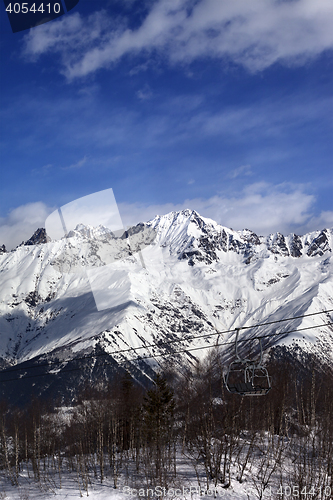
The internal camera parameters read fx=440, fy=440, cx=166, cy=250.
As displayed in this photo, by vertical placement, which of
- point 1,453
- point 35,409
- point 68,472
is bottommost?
point 68,472

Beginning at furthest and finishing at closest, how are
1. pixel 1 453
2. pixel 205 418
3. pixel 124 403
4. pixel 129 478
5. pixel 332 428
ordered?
pixel 124 403, pixel 1 453, pixel 129 478, pixel 205 418, pixel 332 428

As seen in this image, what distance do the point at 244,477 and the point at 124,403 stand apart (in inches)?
912

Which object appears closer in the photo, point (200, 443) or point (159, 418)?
point (200, 443)

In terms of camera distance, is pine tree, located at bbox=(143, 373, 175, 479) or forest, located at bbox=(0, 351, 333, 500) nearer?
forest, located at bbox=(0, 351, 333, 500)

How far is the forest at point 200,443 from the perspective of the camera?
3275 centimetres

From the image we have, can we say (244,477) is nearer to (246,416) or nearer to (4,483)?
(246,416)

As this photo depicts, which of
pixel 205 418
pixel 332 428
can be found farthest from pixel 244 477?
pixel 332 428

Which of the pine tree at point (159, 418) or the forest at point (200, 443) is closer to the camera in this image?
the forest at point (200, 443)

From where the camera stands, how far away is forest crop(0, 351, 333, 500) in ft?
107

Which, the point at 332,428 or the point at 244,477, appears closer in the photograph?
the point at 332,428

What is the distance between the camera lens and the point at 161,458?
38.2m

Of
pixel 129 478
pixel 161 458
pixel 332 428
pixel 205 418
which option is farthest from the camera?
pixel 129 478

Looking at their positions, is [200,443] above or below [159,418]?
below

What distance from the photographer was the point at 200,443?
40906 mm
